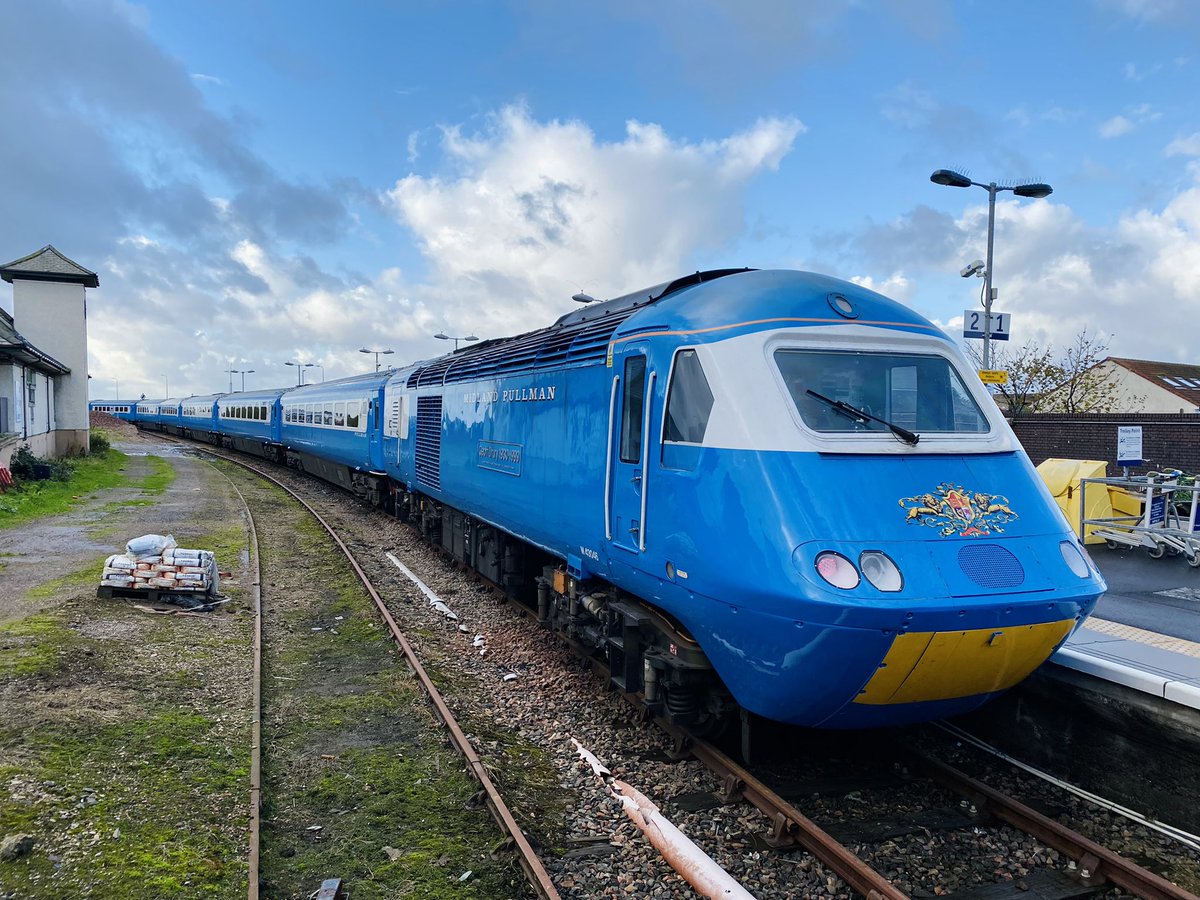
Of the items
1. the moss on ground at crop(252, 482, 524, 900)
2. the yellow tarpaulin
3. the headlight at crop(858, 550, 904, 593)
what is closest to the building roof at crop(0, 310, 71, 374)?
the moss on ground at crop(252, 482, 524, 900)

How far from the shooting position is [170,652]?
8648mm

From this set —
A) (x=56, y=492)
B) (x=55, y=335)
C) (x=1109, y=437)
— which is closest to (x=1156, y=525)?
(x=1109, y=437)

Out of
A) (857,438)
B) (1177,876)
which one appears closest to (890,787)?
(1177,876)

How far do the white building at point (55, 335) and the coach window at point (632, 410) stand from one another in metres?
25.3

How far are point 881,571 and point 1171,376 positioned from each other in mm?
42113

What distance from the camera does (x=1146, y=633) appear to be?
761 cm

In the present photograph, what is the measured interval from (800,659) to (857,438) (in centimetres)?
141

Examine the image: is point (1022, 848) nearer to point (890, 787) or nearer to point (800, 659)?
point (890, 787)

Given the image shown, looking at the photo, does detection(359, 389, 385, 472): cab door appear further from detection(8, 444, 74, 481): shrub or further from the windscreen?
the windscreen

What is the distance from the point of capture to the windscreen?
528cm

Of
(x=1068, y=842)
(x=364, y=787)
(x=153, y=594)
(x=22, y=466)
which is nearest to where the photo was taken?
(x=1068, y=842)

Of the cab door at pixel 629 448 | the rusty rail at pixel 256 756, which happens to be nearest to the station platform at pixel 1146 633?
the cab door at pixel 629 448

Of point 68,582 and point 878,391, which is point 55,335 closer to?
point 68,582

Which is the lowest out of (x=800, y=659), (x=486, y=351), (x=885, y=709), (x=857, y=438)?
(x=885, y=709)
